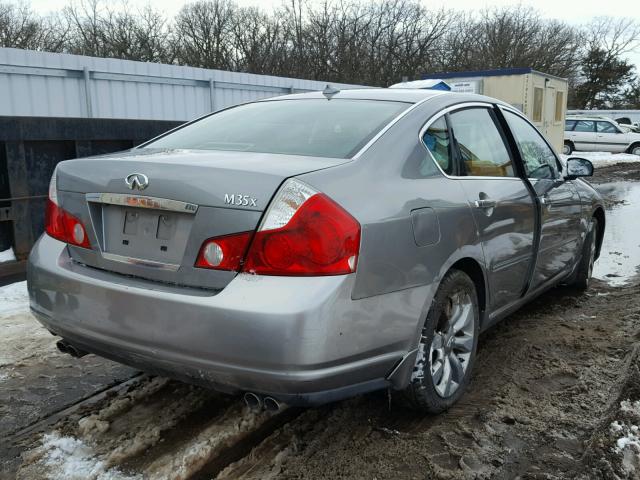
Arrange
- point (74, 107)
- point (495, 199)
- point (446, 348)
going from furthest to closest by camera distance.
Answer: point (74, 107) → point (495, 199) → point (446, 348)

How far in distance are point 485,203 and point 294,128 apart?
1.07 meters

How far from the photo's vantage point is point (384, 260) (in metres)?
2.38

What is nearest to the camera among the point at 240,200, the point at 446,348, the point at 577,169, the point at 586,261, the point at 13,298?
the point at 240,200

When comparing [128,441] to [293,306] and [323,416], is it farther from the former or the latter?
[293,306]

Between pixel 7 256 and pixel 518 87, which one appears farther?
pixel 518 87

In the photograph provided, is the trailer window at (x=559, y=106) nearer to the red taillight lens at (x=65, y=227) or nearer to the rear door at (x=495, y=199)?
the rear door at (x=495, y=199)

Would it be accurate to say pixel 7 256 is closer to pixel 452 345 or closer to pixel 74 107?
pixel 452 345

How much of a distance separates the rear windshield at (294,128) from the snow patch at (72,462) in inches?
→ 58.4

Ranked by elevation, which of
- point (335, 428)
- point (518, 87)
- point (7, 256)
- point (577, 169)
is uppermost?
point (518, 87)

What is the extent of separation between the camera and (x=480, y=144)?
140 inches

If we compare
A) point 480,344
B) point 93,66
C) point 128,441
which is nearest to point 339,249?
point 128,441

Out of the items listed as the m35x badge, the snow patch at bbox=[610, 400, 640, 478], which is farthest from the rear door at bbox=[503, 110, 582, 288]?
the m35x badge

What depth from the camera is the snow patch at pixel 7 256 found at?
225 inches

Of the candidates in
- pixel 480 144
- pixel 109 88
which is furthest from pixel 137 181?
pixel 109 88
